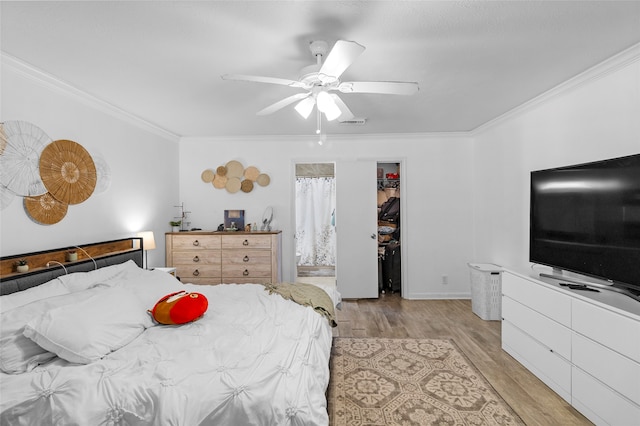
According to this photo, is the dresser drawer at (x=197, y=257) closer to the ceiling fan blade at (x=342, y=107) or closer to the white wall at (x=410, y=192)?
the white wall at (x=410, y=192)

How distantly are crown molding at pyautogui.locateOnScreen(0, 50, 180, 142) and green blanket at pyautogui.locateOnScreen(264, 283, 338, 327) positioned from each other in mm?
2508

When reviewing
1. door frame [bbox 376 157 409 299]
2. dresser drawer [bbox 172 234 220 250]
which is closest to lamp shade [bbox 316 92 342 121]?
door frame [bbox 376 157 409 299]

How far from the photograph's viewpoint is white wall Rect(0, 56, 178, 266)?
2430 mm

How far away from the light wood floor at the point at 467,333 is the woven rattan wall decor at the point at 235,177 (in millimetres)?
2326

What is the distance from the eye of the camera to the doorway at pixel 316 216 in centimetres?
705

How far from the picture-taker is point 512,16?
1887 mm

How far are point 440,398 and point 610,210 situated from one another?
5.77ft

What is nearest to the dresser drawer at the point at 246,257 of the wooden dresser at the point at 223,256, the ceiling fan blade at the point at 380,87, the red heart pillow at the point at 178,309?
the wooden dresser at the point at 223,256

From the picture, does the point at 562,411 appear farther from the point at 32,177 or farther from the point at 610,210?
the point at 32,177

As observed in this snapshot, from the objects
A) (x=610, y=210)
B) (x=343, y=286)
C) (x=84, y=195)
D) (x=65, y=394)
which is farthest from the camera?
(x=343, y=286)

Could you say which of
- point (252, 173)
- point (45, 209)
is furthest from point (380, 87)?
point (252, 173)

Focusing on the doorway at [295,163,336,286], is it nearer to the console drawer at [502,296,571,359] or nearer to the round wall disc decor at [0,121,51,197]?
the console drawer at [502,296,571,359]

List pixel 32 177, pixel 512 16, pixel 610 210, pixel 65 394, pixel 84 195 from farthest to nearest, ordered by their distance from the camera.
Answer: pixel 84 195
pixel 32 177
pixel 610 210
pixel 512 16
pixel 65 394

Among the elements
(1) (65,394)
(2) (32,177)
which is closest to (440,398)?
(1) (65,394)
